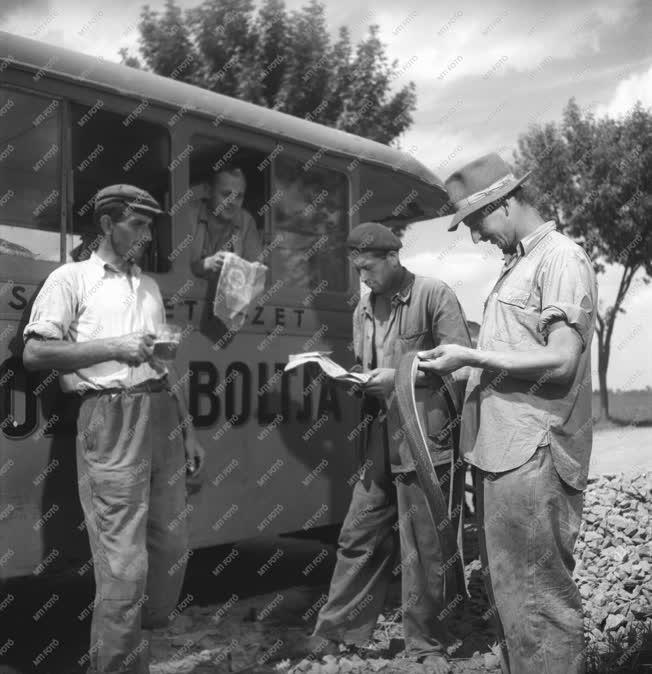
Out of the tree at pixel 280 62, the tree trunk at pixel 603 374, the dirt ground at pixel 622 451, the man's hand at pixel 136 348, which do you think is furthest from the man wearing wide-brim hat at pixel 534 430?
the tree trunk at pixel 603 374

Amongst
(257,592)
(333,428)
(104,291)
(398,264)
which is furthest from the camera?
(257,592)

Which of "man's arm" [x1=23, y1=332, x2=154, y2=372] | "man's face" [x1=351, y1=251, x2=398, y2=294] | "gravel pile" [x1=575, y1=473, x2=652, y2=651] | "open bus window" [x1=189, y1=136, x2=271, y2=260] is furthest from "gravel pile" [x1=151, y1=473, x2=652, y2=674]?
"open bus window" [x1=189, y1=136, x2=271, y2=260]

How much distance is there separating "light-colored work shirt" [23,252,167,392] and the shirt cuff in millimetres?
1665

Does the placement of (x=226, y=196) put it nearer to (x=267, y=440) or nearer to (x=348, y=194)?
(x=348, y=194)

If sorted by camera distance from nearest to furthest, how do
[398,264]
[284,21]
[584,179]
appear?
[398,264]
[284,21]
[584,179]

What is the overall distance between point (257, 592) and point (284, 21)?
11.0m

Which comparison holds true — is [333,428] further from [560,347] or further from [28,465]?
[560,347]

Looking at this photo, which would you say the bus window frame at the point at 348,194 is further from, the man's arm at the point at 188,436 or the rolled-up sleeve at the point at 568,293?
the rolled-up sleeve at the point at 568,293

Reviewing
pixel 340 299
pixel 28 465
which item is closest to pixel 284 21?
pixel 340 299

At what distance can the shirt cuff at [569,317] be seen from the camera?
8.36ft

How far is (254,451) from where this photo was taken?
4.52m

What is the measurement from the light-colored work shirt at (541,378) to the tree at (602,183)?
48.9ft

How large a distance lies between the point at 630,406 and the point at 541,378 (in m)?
22.9

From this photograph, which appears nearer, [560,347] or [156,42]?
[560,347]
